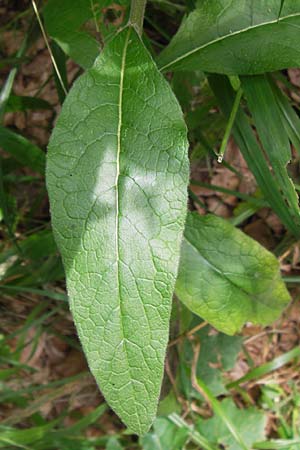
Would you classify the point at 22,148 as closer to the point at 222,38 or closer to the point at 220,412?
the point at 222,38

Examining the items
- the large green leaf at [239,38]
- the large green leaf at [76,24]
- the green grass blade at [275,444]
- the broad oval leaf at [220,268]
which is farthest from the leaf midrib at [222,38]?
the green grass blade at [275,444]

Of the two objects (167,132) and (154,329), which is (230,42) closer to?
(167,132)

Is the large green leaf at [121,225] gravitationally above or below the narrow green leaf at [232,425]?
above

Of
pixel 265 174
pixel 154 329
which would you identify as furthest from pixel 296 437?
pixel 154 329

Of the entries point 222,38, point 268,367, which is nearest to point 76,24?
point 222,38

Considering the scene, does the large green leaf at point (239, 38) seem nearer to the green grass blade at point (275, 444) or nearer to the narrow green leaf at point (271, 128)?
the narrow green leaf at point (271, 128)
